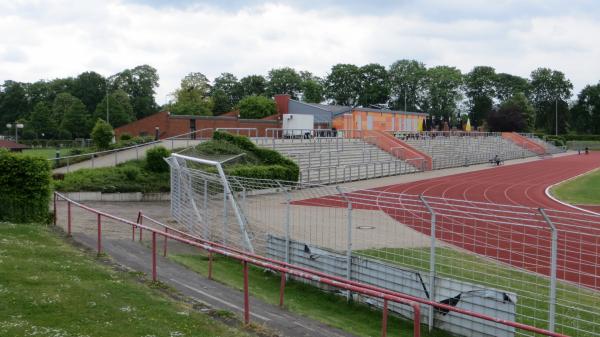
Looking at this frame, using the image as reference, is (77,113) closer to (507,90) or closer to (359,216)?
(359,216)

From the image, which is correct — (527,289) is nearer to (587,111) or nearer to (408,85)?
(408,85)

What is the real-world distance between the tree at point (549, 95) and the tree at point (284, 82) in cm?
5736

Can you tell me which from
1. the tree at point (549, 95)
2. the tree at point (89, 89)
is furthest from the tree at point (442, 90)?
the tree at point (89, 89)

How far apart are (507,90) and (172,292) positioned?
140756mm

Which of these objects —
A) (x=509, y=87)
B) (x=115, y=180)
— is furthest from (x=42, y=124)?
(x=509, y=87)

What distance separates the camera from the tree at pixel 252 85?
11062cm

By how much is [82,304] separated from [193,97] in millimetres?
87816

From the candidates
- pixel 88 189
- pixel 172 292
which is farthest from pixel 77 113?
pixel 172 292

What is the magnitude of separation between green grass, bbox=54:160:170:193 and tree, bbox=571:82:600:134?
388ft

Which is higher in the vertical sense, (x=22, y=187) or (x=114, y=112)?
(x=114, y=112)

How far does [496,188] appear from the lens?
34062mm

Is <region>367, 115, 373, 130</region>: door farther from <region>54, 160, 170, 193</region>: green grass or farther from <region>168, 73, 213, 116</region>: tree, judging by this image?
<region>54, 160, 170, 193</region>: green grass

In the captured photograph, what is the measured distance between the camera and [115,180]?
87.9 feet

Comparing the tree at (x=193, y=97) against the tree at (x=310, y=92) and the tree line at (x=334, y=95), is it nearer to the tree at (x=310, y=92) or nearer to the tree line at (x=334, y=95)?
the tree line at (x=334, y=95)
